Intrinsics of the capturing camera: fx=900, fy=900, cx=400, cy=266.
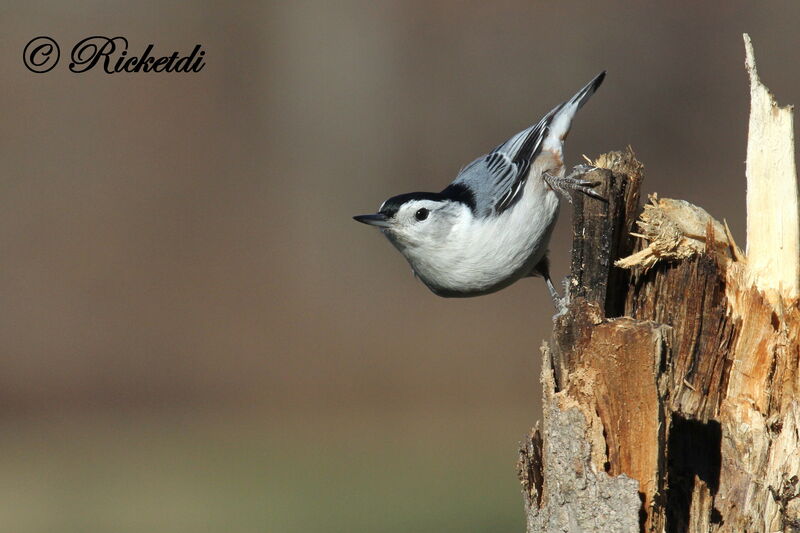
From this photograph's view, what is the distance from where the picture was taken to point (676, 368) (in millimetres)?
2621

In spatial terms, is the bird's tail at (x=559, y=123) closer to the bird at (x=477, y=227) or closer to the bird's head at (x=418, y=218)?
the bird at (x=477, y=227)

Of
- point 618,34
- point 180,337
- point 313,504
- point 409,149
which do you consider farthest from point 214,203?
point 618,34

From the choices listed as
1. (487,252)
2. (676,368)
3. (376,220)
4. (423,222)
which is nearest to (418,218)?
(423,222)

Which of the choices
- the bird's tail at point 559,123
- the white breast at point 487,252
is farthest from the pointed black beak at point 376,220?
the bird's tail at point 559,123

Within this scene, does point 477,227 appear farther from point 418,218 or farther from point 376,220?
point 376,220

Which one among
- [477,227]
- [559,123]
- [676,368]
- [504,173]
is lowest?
[676,368]

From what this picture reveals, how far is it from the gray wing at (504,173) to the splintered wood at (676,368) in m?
0.81

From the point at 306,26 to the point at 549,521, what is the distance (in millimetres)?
7277

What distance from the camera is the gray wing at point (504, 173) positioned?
3.66m

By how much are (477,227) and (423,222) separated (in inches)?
8.4

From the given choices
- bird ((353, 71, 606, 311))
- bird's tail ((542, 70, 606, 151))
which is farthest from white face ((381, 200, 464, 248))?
bird's tail ((542, 70, 606, 151))

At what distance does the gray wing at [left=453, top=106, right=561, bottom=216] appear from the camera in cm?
366

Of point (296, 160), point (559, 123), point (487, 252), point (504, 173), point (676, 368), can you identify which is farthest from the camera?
point (296, 160)

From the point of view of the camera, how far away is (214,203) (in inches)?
327
